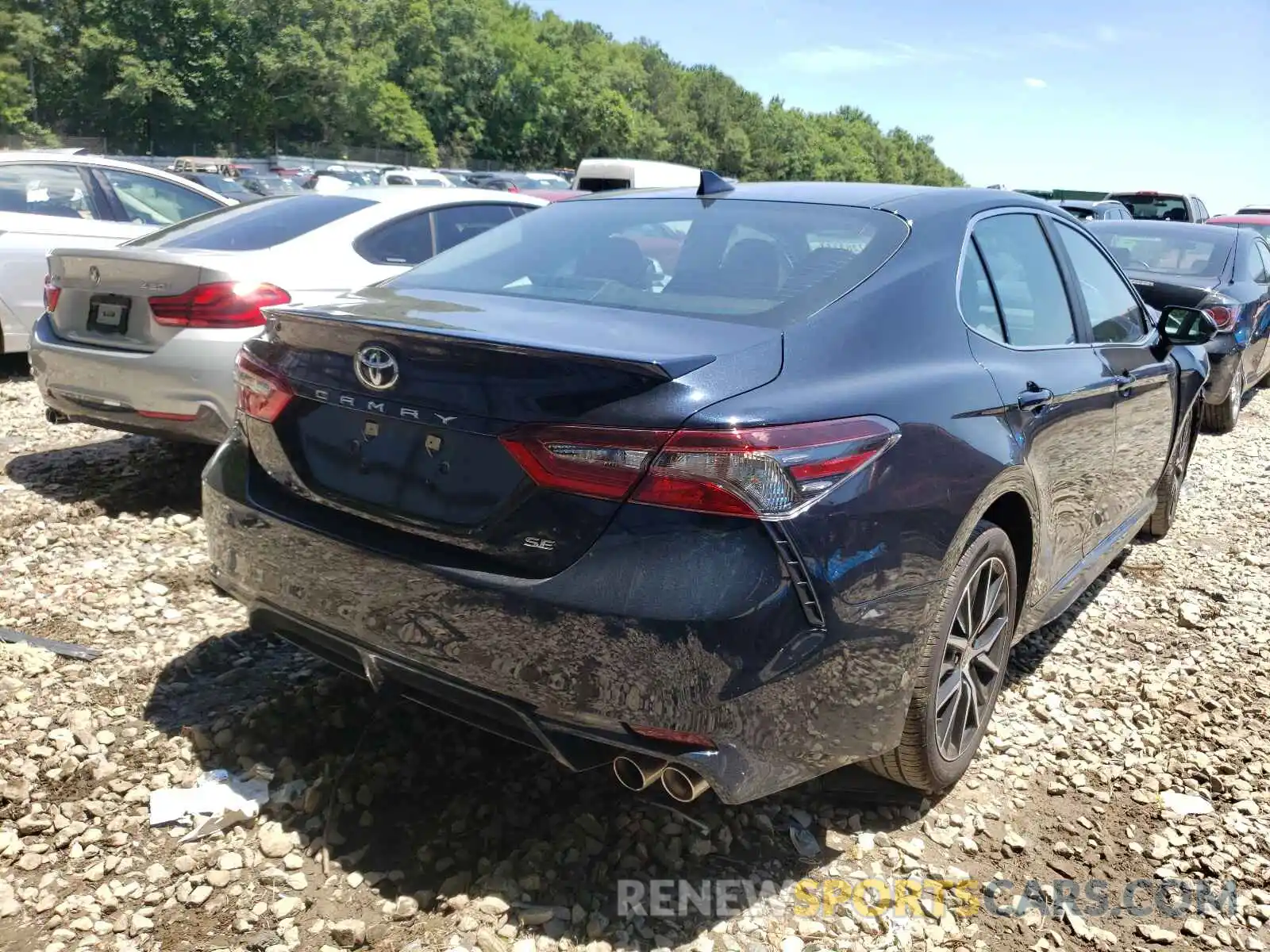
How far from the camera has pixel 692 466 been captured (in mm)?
1999

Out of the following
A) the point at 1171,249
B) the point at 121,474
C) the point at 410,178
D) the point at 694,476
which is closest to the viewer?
the point at 694,476

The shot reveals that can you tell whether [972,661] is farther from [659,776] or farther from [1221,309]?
[1221,309]

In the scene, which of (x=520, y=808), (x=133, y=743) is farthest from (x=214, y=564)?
(x=520, y=808)

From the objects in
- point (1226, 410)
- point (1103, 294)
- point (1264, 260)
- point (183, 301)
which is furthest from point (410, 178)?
point (1103, 294)

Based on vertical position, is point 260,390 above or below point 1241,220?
below

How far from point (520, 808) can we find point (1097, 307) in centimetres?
279

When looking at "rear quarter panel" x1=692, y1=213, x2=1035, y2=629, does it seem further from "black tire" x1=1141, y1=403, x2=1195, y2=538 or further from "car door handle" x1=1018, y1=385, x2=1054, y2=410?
"black tire" x1=1141, y1=403, x2=1195, y2=538

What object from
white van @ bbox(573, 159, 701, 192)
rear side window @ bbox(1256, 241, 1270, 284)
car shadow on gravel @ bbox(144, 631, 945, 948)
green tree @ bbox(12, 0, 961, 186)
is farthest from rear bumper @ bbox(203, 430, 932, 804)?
green tree @ bbox(12, 0, 961, 186)

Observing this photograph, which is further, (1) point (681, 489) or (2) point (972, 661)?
(2) point (972, 661)

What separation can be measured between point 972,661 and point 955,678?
144 mm

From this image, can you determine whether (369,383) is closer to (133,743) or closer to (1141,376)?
(133,743)

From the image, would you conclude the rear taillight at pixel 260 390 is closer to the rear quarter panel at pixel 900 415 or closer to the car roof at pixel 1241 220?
the rear quarter panel at pixel 900 415

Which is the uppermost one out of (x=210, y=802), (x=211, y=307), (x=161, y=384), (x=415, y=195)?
(x=415, y=195)

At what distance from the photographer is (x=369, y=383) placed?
7.65 ft
